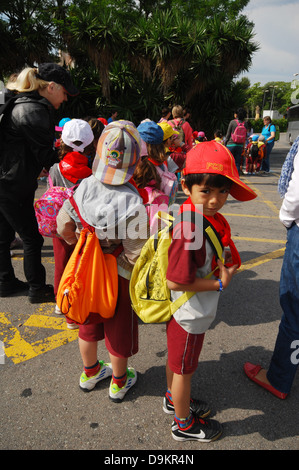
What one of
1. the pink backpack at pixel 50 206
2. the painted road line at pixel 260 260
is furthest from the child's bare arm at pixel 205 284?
the painted road line at pixel 260 260

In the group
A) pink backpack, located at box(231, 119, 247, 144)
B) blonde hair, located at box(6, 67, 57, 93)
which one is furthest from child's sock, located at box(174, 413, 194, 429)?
pink backpack, located at box(231, 119, 247, 144)

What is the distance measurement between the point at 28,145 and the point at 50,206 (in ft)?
2.51

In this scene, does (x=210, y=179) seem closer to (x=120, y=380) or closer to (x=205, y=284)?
(x=205, y=284)

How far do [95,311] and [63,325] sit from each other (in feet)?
4.07

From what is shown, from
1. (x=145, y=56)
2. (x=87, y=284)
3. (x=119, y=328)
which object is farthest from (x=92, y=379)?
(x=145, y=56)

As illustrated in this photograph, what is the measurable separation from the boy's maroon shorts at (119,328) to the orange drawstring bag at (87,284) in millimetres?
83

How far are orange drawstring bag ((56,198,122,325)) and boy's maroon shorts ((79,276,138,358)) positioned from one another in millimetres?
83

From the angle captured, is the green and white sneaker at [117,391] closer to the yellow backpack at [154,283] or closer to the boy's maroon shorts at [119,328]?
the boy's maroon shorts at [119,328]

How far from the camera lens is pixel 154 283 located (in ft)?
5.24

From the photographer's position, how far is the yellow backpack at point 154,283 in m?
1.55

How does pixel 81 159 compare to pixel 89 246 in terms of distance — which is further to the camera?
pixel 81 159

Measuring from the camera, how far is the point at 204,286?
4.80ft
